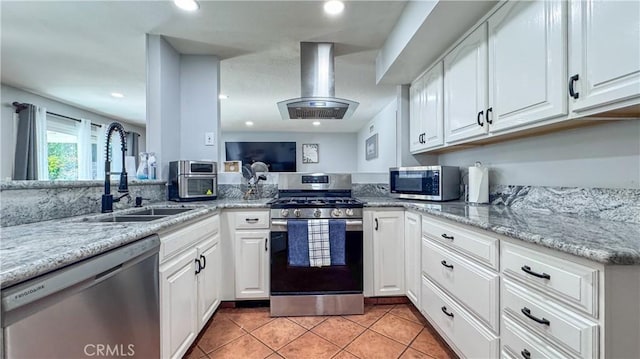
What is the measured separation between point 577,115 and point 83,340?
6.44 ft

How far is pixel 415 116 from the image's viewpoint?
2.54m

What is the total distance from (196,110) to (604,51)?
9.07 feet

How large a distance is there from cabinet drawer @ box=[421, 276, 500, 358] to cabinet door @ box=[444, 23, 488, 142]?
1.03 meters

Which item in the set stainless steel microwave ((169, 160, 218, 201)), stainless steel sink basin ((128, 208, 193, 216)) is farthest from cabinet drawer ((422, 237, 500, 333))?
stainless steel microwave ((169, 160, 218, 201))

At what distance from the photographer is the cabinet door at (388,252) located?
2111 millimetres

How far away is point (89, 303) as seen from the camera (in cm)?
85

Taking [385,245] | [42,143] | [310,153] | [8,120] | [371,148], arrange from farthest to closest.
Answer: [310,153], [371,148], [42,143], [8,120], [385,245]

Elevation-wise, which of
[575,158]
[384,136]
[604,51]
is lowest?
[575,158]

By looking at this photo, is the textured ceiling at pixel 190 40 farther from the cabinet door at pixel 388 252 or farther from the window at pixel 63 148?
the cabinet door at pixel 388 252

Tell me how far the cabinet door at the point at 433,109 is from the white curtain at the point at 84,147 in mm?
5837

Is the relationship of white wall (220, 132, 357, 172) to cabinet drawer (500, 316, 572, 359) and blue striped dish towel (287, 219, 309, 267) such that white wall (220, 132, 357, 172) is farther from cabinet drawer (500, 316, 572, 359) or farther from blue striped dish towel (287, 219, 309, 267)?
cabinet drawer (500, 316, 572, 359)

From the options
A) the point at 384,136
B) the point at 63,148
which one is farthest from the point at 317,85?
the point at 63,148

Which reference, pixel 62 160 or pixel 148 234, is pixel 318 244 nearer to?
pixel 148 234

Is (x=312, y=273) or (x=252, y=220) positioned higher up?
(x=252, y=220)
